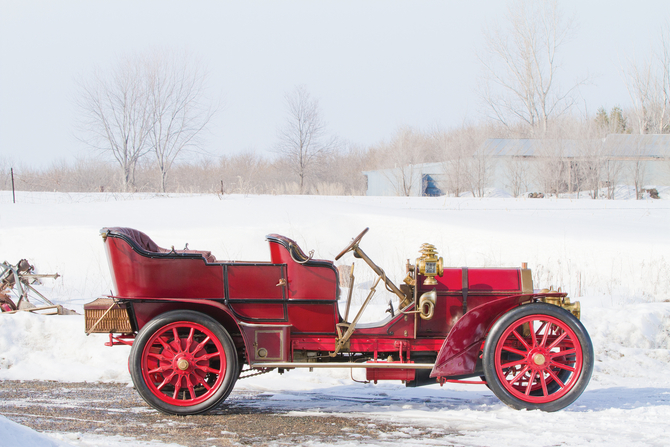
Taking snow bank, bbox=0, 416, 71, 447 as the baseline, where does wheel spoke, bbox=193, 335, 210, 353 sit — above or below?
above

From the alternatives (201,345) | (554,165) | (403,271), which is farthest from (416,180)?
(201,345)

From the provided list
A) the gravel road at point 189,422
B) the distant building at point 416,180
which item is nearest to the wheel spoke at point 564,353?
the gravel road at point 189,422

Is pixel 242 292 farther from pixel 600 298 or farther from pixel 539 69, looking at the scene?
pixel 539 69

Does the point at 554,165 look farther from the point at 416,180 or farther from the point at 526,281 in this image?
the point at 526,281

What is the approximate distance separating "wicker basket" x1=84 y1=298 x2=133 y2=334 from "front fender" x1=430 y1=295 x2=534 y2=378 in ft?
7.19

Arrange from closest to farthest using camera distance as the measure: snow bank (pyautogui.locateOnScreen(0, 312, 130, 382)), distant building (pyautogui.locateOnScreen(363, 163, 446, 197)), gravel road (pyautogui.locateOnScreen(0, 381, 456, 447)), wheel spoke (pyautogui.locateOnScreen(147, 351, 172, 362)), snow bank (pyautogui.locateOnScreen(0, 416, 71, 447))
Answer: snow bank (pyautogui.locateOnScreen(0, 416, 71, 447)) → gravel road (pyautogui.locateOnScreen(0, 381, 456, 447)) → wheel spoke (pyautogui.locateOnScreen(147, 351, 172, 362)) → snow bank (pyautogui.locateOnScreen(0, 312, 130, 382)) → distant building (pyautogui.locateOnScreen(363, 163, 446, 197))

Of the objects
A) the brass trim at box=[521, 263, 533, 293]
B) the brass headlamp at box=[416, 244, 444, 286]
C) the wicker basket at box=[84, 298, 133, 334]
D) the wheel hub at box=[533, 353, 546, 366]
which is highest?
the brass headlamp at box=[416, 244, 444, 286]

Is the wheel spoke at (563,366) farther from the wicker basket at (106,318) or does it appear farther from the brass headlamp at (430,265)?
the wicker basket at (106,318)

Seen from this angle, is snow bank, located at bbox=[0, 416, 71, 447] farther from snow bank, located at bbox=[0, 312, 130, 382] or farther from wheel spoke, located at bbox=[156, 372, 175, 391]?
snow bank, located at bbox=[0, 312, 130, 382]

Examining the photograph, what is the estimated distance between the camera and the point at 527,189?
29375 mm

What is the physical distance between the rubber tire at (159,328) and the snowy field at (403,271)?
0.51 meters

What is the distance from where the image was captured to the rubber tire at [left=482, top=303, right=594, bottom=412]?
3.78 metres

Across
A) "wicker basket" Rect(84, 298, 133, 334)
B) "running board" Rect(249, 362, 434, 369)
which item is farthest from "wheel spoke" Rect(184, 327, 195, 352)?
"wicker basket" Rect(84, 298, 133, 334)

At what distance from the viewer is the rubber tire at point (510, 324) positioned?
3.78 metres
